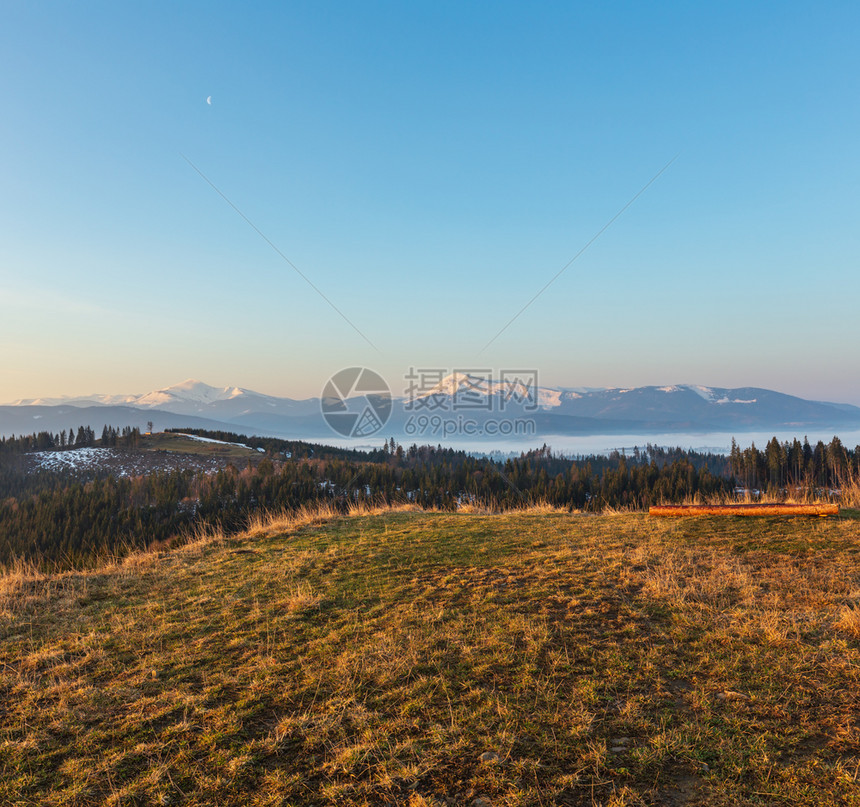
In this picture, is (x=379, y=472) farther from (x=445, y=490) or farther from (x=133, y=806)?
(x=133, y=806)

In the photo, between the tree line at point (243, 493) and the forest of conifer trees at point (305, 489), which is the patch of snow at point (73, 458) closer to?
the forest of conifer trees at point (305, 489)

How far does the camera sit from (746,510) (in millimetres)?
14250

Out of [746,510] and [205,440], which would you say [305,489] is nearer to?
[205,440]

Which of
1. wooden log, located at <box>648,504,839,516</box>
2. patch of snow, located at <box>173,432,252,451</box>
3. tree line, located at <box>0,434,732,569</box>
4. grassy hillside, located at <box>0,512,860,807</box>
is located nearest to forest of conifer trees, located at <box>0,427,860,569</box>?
tree line, located at <box>0,434,732,569</box>

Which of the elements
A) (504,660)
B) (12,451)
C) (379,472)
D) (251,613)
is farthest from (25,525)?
(504,660)

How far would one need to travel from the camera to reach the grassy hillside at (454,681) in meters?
4.61

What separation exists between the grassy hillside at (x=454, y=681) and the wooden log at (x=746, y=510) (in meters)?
1.85

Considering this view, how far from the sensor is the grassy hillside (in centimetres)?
461

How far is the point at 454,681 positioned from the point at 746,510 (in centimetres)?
1202

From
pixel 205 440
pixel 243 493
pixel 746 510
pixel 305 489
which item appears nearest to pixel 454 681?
pixel 746 510

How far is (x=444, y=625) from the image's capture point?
8266 mm

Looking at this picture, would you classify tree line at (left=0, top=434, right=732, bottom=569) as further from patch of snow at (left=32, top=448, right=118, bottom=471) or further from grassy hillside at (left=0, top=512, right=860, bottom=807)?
grassy hillside at (left=0, top=512, right=860, bottom=807)

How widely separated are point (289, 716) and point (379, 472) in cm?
10063

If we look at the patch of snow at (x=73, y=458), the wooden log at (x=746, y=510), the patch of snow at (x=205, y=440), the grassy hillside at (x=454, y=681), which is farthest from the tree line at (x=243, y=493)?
the grassy hillside at (x=454, y=681)
